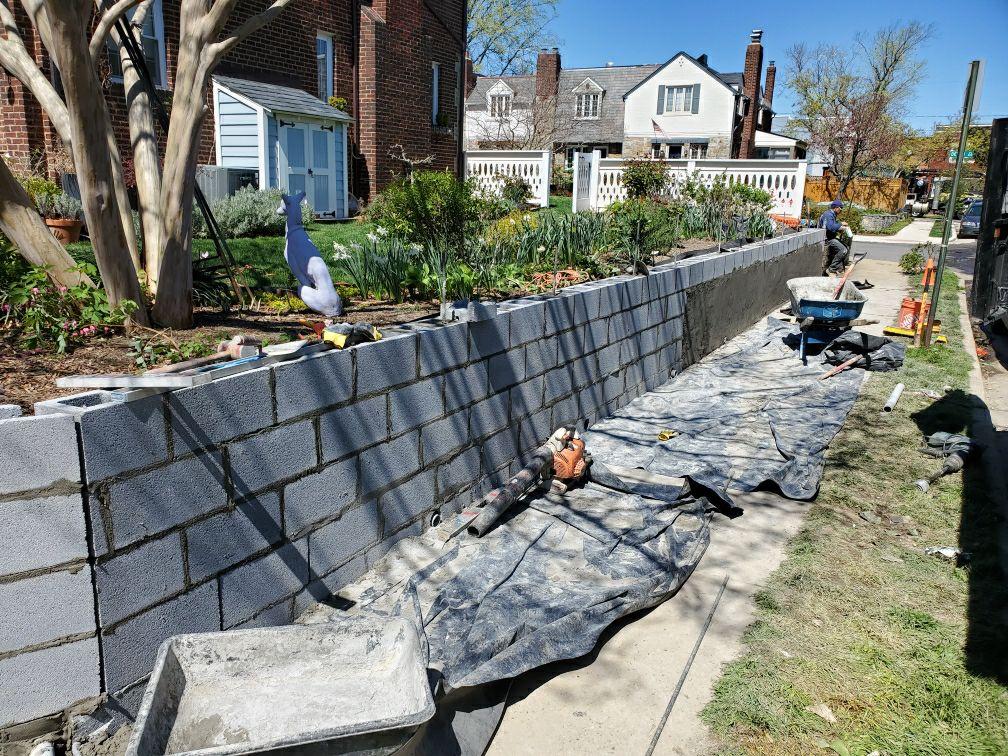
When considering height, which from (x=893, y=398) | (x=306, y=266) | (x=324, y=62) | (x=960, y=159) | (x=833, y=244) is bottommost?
(x=893, y=398)

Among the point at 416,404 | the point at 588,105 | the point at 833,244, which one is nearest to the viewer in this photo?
the point at 416,404

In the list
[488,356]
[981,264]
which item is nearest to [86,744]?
[488,356]

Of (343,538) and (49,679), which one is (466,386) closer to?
(343,538)

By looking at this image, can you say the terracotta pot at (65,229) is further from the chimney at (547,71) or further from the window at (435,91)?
the chimney at (547,71)

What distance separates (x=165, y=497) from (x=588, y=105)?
51.6m

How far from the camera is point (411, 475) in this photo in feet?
15.1

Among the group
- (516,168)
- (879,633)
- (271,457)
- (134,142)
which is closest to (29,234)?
(134,142)

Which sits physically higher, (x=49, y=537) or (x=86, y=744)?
(x=49, y=537)

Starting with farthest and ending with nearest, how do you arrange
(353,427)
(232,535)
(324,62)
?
(324,62) → (353,427) → (232,535)

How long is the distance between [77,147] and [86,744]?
284 centimetres

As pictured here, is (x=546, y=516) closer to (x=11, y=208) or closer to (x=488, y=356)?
(x=488, y=356)

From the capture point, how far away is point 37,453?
257 cm

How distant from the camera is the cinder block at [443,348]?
15.1ft

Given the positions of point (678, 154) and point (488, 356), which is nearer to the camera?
point (488, 356)
